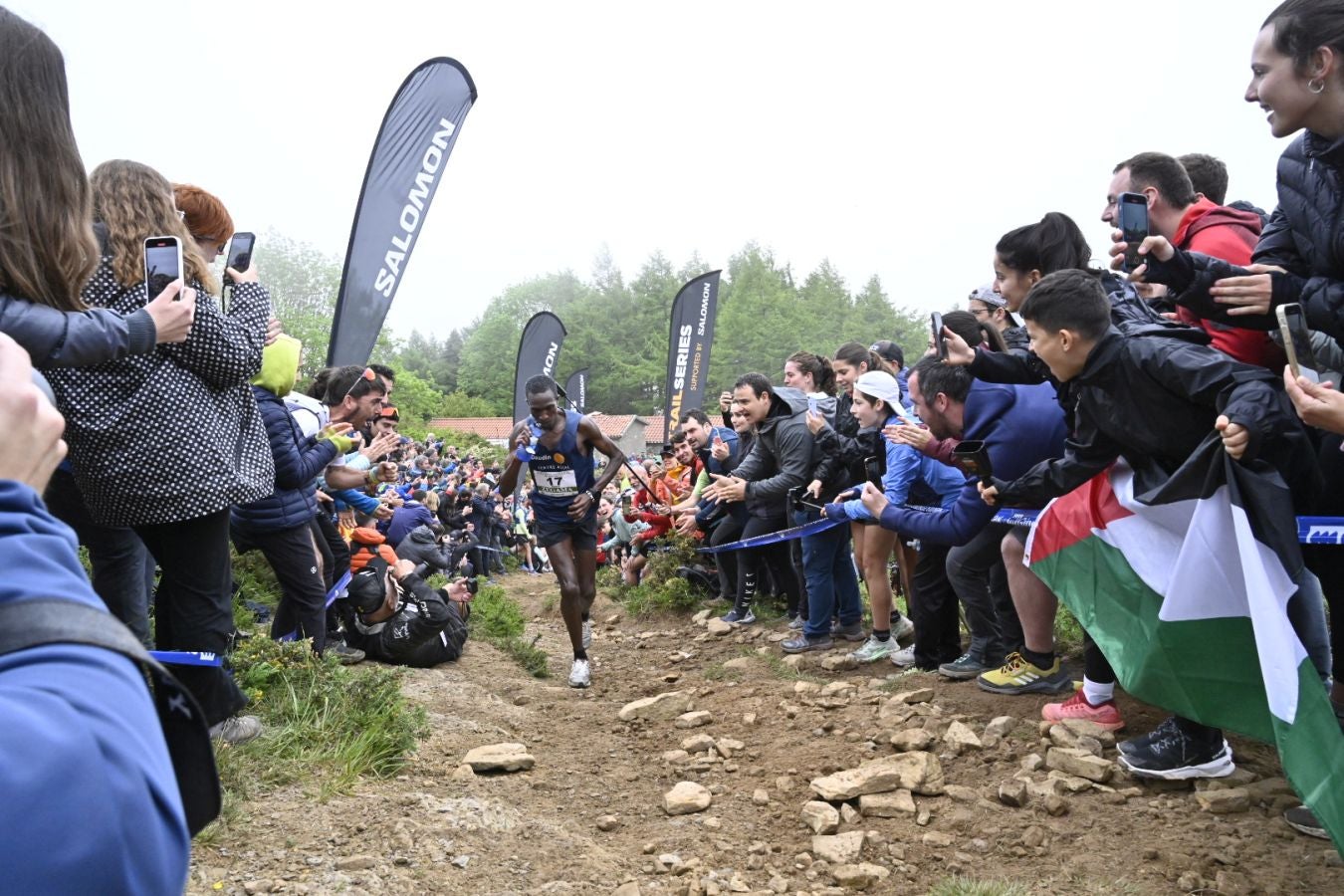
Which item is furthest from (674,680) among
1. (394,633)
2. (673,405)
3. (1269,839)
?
(673,405)

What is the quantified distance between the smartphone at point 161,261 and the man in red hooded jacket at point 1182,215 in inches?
143

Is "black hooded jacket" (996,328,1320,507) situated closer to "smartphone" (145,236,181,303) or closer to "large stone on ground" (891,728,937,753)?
"large stone on ground" (891,728,937,753)

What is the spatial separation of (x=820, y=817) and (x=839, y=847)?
28cm

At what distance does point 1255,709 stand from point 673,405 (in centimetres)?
1565

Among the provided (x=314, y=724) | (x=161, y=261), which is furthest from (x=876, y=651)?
(x=161, y=261)

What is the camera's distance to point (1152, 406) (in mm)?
3824

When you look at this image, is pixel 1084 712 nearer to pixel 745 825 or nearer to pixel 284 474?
pixel 745 825

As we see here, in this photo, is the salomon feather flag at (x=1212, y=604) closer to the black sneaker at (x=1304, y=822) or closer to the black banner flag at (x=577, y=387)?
the black sneaker at (x=1304, y=822)

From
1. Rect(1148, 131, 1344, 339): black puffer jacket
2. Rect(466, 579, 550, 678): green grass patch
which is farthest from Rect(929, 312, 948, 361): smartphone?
Rect(466, 579, 550, 678): green grass patch

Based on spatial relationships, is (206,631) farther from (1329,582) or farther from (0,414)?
(1329,582)

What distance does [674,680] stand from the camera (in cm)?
772

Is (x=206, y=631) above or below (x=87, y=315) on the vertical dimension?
below

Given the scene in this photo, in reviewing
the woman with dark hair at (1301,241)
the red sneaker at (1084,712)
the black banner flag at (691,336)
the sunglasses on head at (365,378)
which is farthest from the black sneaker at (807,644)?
the black banner flag at (691,336)

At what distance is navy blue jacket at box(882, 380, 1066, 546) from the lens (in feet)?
16.9
